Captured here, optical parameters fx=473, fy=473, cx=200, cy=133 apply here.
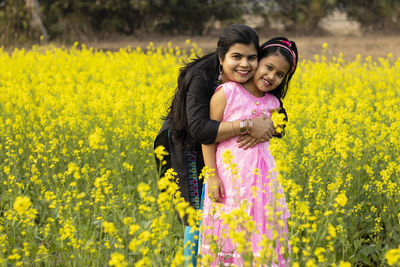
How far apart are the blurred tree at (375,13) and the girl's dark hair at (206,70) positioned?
1698 cm

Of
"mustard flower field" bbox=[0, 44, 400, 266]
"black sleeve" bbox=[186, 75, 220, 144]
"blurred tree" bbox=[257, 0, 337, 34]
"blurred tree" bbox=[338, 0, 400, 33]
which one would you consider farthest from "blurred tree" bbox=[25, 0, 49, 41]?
"black sleeve" bbox=[186, 75, 220, 144]

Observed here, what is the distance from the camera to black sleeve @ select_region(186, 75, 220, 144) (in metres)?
2.25

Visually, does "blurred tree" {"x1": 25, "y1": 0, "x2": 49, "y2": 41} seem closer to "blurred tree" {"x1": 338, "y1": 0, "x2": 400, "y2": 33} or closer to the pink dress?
"blurred tree" {"x1": 338, "y1": 0, "x2": 400, "y2": 33}

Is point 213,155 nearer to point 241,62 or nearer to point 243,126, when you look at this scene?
point 243,126

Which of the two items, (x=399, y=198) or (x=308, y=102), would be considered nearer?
(x=399, y=198)

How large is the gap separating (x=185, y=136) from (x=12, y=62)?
6894 mm

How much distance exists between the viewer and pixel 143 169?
3852 millimetres

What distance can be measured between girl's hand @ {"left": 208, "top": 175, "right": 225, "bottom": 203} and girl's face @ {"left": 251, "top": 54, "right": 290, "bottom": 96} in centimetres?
50

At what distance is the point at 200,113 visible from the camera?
7.55 feet

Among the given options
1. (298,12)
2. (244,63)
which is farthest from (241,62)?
(298,12)

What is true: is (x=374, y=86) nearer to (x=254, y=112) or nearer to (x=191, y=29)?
(x=254, y=112)

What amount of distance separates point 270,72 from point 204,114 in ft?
1.24

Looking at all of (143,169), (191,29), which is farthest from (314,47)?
(143,169)

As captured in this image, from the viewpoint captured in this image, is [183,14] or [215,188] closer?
[215,188]
